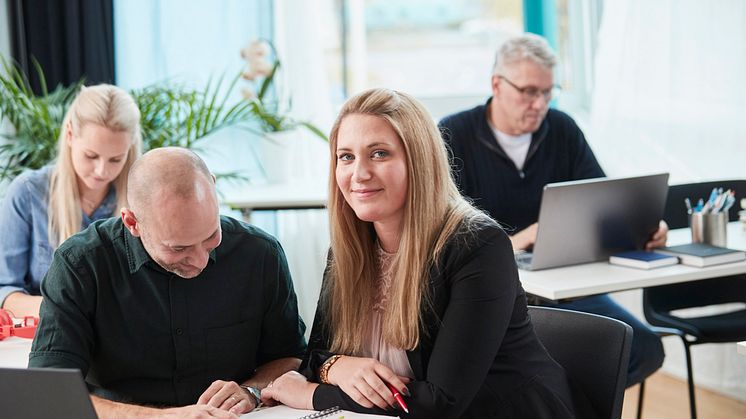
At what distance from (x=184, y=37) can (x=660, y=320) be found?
2.79 meters

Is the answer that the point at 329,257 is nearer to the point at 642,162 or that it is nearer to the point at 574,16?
the point at 642,162

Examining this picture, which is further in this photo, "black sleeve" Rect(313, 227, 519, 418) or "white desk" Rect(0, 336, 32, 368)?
"white desk" Rect(0, 336, 32, 368)

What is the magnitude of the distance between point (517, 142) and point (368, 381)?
74.6 inches

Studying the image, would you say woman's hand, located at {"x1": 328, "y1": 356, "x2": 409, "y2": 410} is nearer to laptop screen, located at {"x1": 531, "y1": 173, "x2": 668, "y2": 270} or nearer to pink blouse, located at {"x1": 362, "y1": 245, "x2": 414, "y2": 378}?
pink blouse, located at {"x1": 362, "y1": 245, "x2": 414, "y2": 378}

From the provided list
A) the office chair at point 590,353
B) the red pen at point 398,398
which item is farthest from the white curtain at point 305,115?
the red pen at point 398,398

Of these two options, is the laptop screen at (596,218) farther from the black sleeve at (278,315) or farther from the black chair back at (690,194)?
the black sleeve at (278,315)

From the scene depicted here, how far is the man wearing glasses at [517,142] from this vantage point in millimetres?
3424

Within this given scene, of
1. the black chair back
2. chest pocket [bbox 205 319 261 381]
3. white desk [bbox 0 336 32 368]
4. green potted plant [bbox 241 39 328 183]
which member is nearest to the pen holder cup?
the black chair back

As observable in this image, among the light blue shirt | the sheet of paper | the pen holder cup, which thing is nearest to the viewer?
the sheet of paper

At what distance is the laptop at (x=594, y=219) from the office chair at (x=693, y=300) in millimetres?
434

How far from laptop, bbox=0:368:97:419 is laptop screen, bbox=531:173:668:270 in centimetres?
162

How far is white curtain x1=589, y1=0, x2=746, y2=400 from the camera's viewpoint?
3.85 m

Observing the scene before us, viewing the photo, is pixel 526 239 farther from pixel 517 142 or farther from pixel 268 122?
pixel 268 122

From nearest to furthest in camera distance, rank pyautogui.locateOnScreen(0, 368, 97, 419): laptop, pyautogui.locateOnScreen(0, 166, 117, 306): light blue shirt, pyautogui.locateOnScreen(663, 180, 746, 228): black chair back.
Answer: pyautogui.locateOnScreen(0, 368, 97, 419): laptop, pyautogui.locateOnScreen(0, 166, 117, 306): light blue shirt, pyautogui.locateOnScreen(663, 180, 746, 228): black chair back
